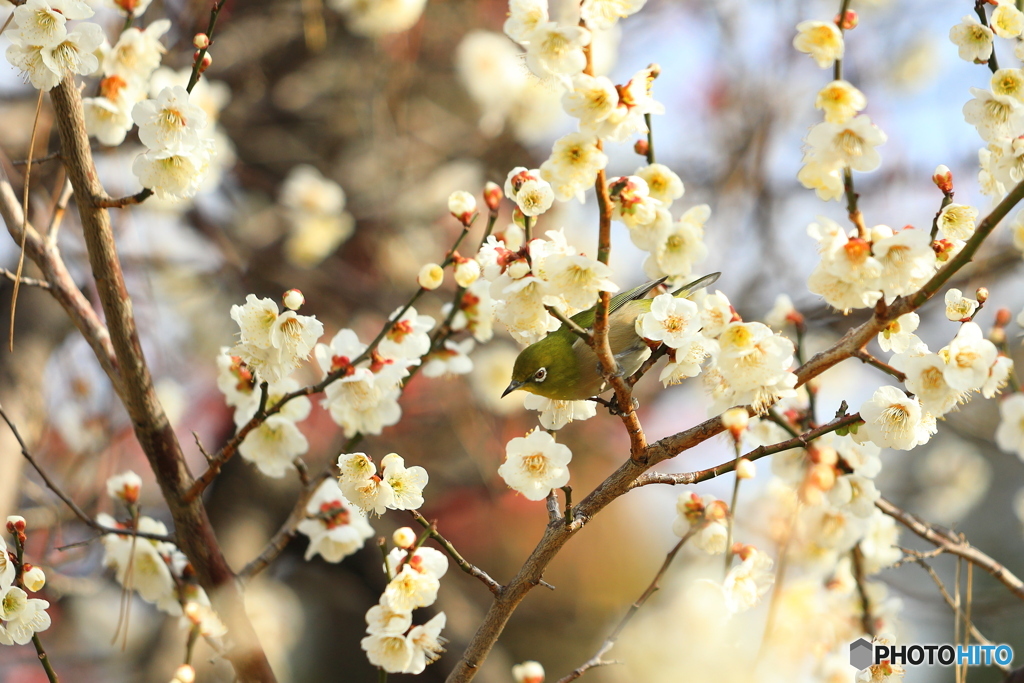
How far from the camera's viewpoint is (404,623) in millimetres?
1273

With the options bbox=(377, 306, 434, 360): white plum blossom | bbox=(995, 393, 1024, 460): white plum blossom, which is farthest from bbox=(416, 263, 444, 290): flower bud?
bbox=(995, 393, 1024, 460): white plum blossom

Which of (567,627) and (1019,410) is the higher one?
(567,627)

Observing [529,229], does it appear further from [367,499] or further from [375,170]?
[375,170]

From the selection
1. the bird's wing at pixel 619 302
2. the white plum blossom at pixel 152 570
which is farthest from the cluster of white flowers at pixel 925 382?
the white plum blossom at pixel 152 570

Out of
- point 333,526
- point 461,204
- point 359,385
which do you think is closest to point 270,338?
A: point 359,385

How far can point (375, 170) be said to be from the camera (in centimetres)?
411

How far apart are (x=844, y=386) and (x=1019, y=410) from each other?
2.63 meters

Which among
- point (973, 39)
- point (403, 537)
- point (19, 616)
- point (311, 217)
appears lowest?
point (19, 616)

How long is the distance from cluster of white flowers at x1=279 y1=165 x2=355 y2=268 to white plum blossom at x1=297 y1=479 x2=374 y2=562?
7.05ft

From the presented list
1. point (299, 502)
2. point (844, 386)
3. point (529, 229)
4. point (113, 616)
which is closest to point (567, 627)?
point (844, 386)

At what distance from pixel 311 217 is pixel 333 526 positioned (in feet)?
7.41

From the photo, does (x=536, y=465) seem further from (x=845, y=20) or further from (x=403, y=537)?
(x=845, y=20)

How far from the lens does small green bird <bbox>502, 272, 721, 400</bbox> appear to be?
155cm

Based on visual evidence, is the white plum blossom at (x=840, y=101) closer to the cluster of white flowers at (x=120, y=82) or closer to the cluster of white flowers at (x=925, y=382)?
the cluster of white flowers at (x=925, y=382)
